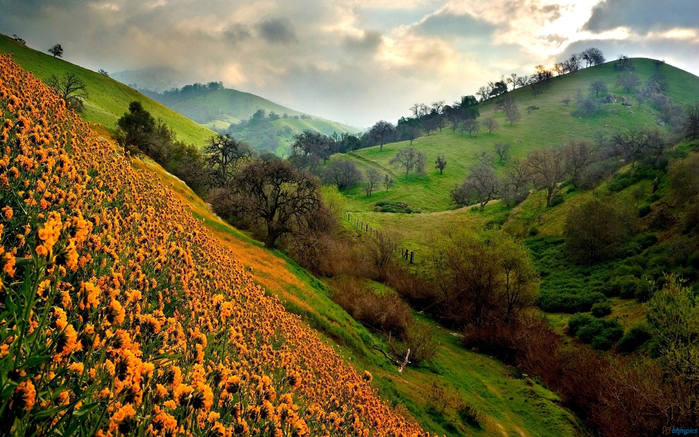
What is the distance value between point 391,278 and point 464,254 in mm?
10065

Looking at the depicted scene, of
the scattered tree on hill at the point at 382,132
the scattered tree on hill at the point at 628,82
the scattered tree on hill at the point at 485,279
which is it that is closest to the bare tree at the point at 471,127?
the scattered tree on hill at the point at 382,132

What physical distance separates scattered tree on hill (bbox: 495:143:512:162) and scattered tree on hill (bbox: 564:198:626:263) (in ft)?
237

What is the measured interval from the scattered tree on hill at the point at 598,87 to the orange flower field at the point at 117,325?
183 meters

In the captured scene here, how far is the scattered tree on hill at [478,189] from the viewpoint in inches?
3275

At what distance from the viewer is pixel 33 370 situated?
7.03 ft

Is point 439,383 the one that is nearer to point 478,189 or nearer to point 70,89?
point 478,189

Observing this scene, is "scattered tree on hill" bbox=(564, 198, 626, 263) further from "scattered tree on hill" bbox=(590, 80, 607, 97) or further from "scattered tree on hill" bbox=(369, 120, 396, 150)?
"scattered tree on hill" bbox=(590, 80, 607, 97)

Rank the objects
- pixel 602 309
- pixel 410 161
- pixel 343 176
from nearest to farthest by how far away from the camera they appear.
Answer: pixel 602 309 → pixel 343 176 → pixel 410 161

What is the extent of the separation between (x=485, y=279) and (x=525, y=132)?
115m

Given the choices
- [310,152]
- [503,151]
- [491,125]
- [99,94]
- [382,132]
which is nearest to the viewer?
[99,94]

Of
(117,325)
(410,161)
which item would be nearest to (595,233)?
(117,325)

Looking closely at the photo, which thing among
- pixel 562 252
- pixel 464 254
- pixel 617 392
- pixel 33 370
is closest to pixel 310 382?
pixel 33 370

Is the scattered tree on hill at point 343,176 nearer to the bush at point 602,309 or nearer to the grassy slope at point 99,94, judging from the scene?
the grassy slope at point 99,94

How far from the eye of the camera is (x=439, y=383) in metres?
21.0
